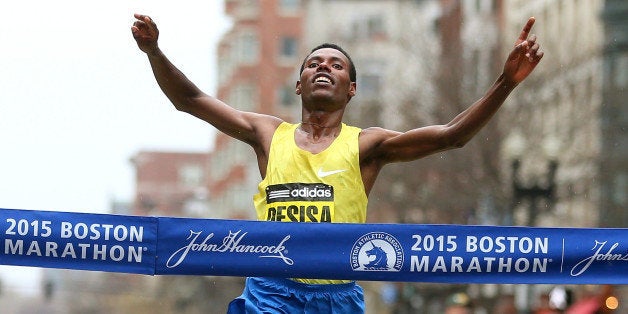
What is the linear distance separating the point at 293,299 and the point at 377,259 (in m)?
0.46

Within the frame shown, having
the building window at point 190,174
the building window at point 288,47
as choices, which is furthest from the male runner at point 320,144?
the building window at point 190,174

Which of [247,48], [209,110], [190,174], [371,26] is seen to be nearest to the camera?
[209,110]

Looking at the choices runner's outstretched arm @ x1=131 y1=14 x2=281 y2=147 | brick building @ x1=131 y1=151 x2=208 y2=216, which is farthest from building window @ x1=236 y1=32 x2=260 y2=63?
runner's outstretched arm @ x1=131 y1=14 x2=281 y2=147

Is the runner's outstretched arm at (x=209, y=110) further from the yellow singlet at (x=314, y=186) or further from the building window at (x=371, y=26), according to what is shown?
the building window at (x=371, y=26)

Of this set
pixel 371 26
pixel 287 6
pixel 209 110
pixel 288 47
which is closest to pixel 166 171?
pixel 287 6

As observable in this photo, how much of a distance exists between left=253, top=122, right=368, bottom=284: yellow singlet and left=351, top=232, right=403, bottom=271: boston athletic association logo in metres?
0.17

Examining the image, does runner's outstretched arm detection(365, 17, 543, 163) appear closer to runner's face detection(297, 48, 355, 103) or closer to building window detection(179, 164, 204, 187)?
runner's face detection(297, 48, 355, 103)

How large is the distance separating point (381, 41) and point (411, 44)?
1379 inches

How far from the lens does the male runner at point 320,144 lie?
320 inches

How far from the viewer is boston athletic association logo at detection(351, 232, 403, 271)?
26.7ft

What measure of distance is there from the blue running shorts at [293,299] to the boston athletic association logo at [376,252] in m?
0.16

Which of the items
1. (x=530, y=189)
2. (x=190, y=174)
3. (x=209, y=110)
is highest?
(x=190, y=174)

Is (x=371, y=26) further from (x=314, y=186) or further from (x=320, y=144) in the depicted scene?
(x=314, y=186)

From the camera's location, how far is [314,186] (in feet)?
26.6
